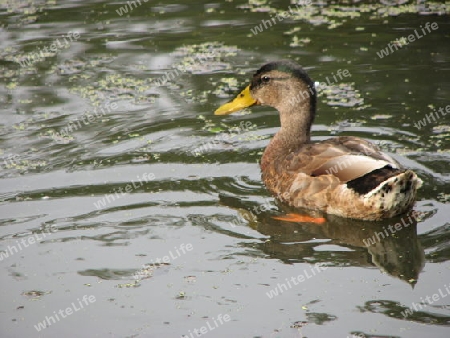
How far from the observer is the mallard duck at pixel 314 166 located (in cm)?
670

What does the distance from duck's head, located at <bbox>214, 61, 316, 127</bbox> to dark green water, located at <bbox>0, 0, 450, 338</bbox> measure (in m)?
0.66

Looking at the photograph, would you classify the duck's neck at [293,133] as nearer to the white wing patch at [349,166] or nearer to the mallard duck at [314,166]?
the mallard duck at [314,166]

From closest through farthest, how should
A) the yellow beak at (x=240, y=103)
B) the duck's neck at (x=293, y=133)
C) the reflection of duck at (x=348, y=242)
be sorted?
1. the reflection of duck at (x=348, y=242)
2. the duck's neck at (x=293, y=133)
3. the yellow beak at (x=240, y=103)

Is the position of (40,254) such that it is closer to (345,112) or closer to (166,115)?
(166,115)

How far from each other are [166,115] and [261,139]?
4.32 feet

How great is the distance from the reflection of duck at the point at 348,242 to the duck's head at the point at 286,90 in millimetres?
1300

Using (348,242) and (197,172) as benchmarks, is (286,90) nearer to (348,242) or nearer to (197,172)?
(197,172)

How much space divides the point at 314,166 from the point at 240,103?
1.67 meters

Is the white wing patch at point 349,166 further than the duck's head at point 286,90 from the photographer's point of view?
No

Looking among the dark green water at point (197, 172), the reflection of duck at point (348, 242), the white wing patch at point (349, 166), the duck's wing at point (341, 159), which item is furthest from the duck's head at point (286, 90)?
the reflection of duck at point (348, 242)

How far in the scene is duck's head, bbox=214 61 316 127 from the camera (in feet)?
25.8

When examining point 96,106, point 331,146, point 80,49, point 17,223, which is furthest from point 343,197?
point 80,49

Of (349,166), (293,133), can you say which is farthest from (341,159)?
(293,133)

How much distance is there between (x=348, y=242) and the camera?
6.55 metres
